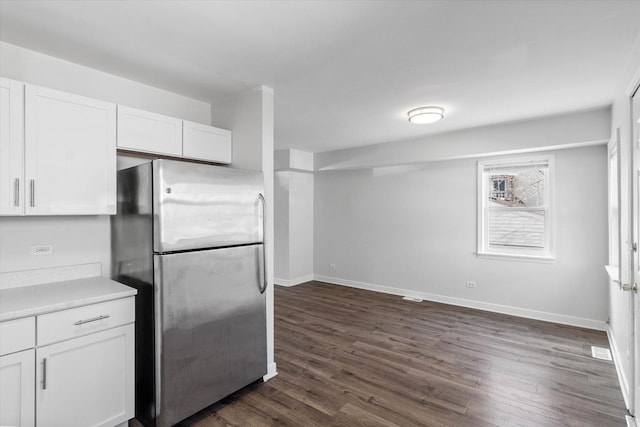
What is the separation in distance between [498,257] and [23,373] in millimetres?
4817

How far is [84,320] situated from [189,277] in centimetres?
59

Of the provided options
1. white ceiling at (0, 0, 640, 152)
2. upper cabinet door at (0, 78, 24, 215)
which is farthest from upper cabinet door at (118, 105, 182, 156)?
upper cabinet door at (0, 78, 24, 215)

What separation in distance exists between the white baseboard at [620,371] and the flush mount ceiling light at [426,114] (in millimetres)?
2686

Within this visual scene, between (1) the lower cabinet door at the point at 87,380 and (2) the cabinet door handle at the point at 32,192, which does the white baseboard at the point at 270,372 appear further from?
(2) the cabinet door handle at the point at 32,192

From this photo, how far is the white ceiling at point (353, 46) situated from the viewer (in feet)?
5.71

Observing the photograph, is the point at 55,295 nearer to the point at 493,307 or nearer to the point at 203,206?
the point at 203,206

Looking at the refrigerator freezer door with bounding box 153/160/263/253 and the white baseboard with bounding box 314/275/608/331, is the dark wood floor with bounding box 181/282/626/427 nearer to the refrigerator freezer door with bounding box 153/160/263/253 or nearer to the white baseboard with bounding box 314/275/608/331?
the white baseboard with bounding box 314/275/608/331

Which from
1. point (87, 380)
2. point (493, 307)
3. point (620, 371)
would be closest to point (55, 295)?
point (87, 380)

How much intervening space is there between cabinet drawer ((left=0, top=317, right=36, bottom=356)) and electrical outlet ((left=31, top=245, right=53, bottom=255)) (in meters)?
0.73

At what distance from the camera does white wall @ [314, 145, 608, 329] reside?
12.6ft

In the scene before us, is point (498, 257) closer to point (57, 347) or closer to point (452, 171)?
point (452, 171)

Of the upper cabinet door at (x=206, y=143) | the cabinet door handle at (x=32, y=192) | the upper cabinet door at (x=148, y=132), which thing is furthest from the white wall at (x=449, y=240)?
the cabinet door handle at (x=32, y=192)

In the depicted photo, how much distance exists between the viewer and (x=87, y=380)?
72.6 inches

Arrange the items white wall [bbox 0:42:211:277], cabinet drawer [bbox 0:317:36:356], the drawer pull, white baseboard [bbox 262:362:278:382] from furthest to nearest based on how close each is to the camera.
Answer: white baseboard [bbox 262:362:278:382], white wall [bbox 0:42:211:277], the drawer pull, cabinet drawer [bbox 0:317:36:356]
